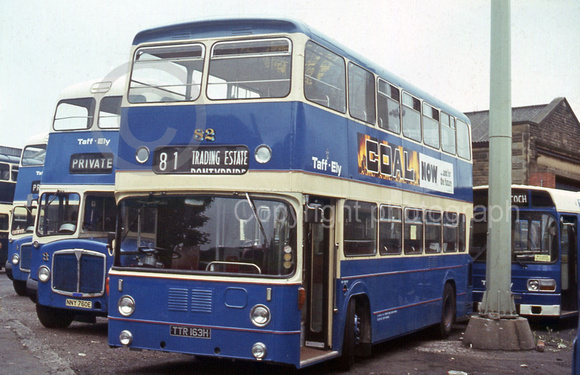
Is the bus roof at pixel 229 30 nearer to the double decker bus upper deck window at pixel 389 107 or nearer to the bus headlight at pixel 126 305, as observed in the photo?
the double decker bus upper deck window at pixel 389 107

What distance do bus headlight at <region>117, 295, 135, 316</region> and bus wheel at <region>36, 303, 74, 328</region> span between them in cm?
565

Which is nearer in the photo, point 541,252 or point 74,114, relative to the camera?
point 74,114

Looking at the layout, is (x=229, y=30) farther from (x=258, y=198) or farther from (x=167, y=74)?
(x=258, y=198)

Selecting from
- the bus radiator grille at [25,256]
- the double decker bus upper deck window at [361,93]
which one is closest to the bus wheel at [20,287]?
the bus radiator grille at [25,256]

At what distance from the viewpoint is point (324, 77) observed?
10.3 meters

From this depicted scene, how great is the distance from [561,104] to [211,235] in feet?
109

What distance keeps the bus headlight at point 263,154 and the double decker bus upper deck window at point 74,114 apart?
699cm

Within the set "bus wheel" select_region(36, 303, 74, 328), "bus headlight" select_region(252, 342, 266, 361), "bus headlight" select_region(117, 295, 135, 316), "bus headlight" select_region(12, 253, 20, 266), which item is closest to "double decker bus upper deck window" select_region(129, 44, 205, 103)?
"bus headlight" select_region(117, 295, 135, 316)

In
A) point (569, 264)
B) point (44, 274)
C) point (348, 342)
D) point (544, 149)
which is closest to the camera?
point (348, 342)

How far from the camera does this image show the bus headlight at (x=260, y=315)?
904cm

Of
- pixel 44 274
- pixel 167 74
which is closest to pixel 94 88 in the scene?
pixel 44 274

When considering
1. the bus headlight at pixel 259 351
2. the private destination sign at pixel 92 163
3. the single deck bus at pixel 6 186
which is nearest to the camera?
the bus headlight at pixel 259 351

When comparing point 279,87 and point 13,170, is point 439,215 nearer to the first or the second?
point 279,87

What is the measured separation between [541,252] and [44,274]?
33.0ft
